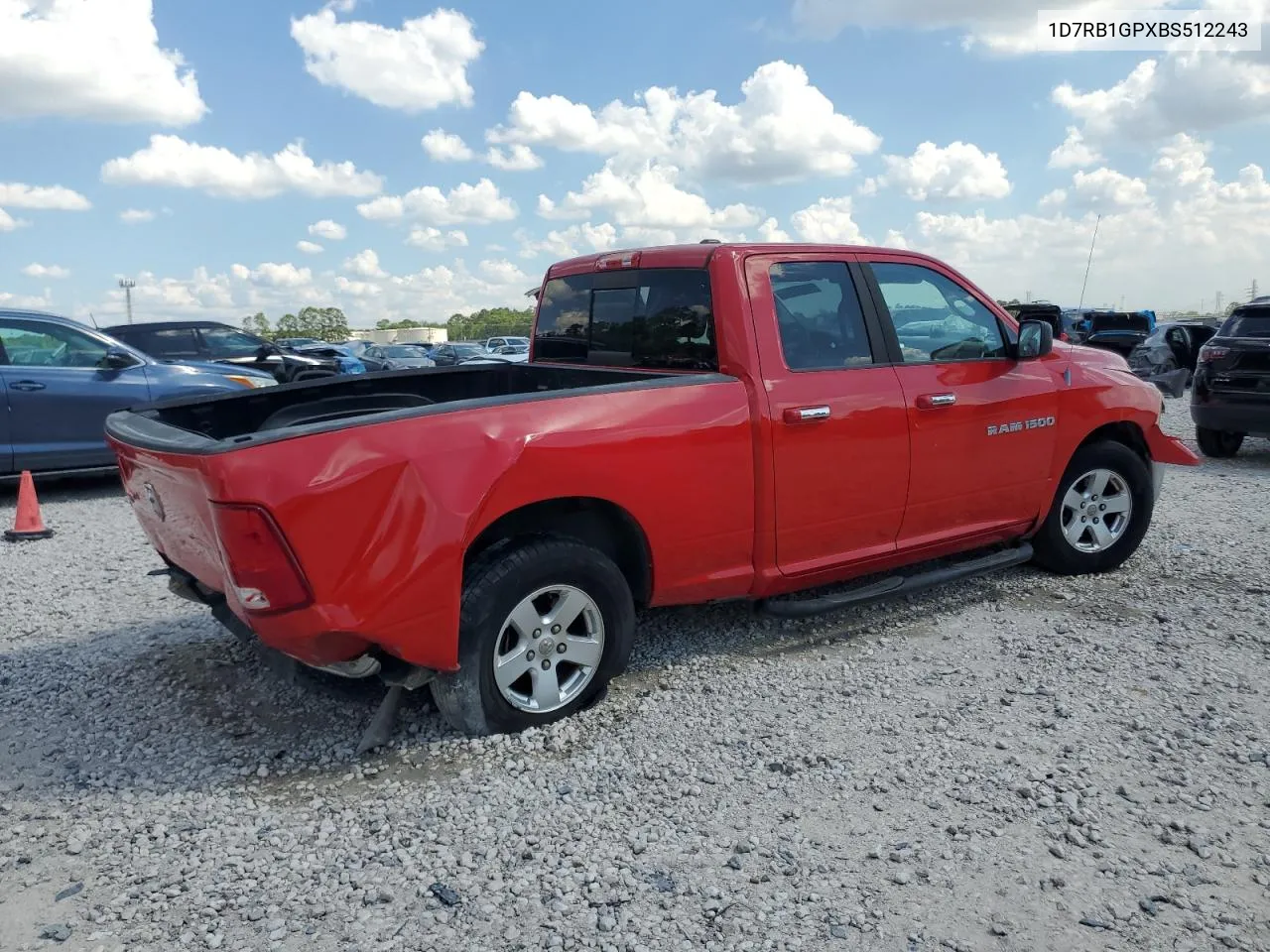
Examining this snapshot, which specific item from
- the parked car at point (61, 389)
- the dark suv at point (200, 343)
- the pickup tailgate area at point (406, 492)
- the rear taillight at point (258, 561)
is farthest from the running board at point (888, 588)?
the dark suv at point (200, 343)

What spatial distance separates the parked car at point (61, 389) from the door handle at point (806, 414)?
5.79 meters

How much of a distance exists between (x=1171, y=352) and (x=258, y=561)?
17.7 m

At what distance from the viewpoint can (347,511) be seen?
3.09 metres

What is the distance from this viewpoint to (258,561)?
304cm

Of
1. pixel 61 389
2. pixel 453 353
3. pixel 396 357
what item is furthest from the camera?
pixel 453 353

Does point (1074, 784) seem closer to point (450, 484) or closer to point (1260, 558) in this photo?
point (450, 484)

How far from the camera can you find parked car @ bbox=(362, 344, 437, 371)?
28.3 m

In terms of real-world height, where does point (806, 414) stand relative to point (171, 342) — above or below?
below

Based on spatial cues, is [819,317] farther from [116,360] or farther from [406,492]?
[116,360]

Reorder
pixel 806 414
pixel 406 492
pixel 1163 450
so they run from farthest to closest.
A: pixel 1163 450 → pixel 806 414 → pixel 406 492

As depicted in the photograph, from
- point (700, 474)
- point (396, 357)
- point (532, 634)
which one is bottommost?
point (532, 634)

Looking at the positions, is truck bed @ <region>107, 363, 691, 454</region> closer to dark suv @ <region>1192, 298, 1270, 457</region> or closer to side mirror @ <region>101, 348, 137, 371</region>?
side mirror @ <region>101, 348, 137, 371</region>

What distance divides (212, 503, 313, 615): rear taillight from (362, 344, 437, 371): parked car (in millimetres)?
23172

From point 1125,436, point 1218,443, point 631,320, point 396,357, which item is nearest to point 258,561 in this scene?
point 631,320
